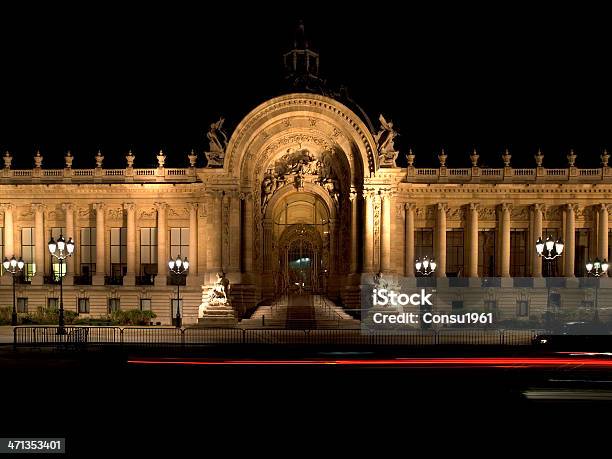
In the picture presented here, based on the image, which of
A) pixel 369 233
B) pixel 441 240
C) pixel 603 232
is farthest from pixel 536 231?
pixel 369 233

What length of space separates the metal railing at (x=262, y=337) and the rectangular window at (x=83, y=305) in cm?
1434

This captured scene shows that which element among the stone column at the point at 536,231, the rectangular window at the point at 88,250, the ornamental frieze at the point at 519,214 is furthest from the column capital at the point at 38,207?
the stone column at the point at 536,231

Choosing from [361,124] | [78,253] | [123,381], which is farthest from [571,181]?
[123,381]

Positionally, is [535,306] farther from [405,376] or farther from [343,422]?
[343,422]

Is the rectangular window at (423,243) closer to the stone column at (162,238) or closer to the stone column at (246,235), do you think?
the stone column at (246,235)

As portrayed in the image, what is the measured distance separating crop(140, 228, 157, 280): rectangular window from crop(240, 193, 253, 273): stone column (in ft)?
24.8

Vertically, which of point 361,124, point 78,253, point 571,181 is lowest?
point 78,253

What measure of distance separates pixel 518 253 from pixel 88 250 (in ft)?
101

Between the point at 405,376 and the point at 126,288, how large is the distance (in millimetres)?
31679

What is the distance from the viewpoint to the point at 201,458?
1178cm

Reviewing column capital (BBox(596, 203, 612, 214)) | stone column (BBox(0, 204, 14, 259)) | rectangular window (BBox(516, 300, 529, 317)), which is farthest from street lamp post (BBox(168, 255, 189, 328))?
column capital (BBox(596, 203, 612, 214))

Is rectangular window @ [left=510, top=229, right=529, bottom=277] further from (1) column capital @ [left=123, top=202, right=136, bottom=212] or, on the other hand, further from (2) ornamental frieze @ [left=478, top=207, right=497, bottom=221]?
(1) column capital @ [left=123, top=202, right=136, bottom=212]

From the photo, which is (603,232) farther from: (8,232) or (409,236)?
(8,232)

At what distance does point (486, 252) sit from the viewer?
49938 millimetres
